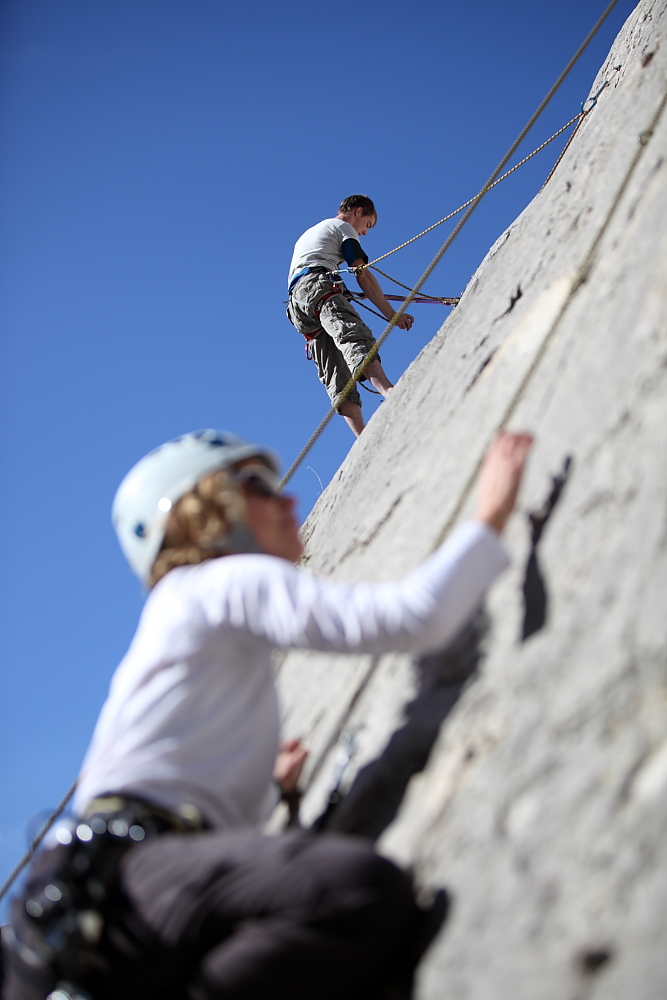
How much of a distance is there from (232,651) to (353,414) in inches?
184

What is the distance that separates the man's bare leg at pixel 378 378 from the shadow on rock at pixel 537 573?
389 cm

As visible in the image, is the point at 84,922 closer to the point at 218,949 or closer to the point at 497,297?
the point at 218,949

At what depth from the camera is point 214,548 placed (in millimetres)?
2168

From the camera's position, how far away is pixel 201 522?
7.23ft

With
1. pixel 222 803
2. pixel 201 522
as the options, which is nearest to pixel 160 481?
pixel 201 522

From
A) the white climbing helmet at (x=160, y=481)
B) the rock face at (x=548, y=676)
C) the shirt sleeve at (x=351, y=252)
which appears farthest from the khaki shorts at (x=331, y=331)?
the white climbing helmet at (x=160, y=481)

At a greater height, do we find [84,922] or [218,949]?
[84,922]

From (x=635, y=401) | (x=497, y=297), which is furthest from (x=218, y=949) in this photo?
(x=497, y=297)

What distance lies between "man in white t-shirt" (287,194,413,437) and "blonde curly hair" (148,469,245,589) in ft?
13.6

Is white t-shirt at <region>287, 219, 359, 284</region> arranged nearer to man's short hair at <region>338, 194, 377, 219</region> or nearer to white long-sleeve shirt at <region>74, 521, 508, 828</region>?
man's short hair at <region>338, 194, 377, 219</region>

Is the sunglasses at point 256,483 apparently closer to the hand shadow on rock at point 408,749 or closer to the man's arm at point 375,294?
the hand shadow on rock at point 408,749

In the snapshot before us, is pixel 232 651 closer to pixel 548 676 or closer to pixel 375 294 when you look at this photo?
pixel 548 676

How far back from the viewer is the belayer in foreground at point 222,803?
158 centimetres

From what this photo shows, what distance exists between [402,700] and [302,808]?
0.44 m
